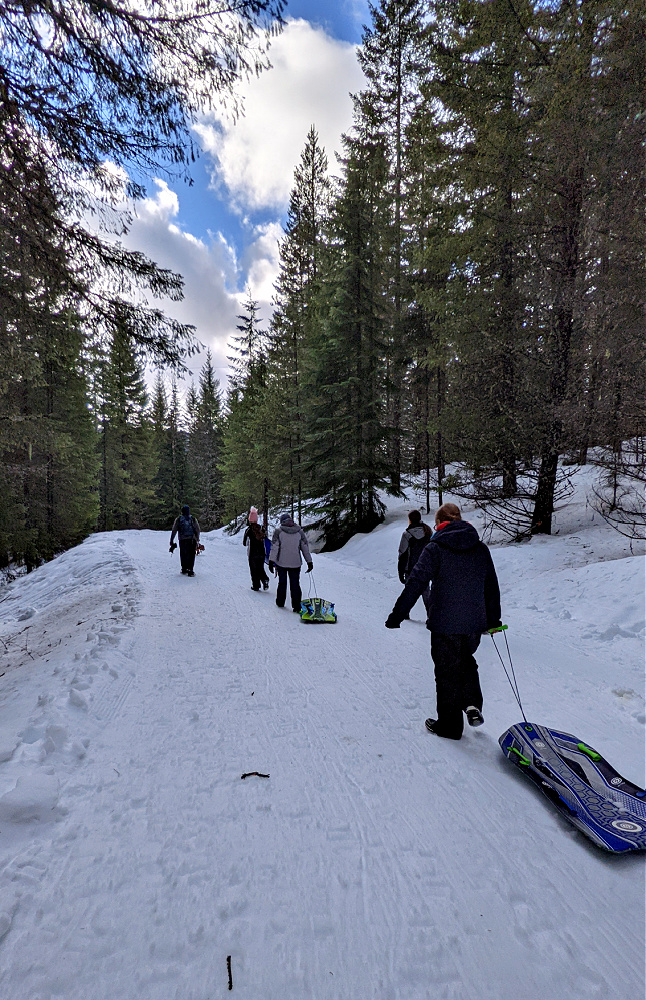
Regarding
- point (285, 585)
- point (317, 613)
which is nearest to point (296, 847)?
point (317, 613)

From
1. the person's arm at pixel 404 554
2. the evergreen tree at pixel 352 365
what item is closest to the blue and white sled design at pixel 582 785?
the person's arm at pixel 404 554

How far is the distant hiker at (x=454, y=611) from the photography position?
3730 millimetres

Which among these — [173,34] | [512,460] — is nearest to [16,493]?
[173,34]

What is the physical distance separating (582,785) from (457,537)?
2062 mm

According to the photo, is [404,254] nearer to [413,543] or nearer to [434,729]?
[413,543]

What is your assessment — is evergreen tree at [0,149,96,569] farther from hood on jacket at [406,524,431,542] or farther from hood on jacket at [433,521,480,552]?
hood on jacket at [406,524,431,542]

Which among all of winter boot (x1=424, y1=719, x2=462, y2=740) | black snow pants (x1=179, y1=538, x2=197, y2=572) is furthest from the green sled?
black snow pants (x1=179, y1=538, x2=197, y2=572)

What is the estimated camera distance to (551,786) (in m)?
2.91

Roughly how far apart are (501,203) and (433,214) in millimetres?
1975

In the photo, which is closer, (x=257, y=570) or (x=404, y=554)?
(x=404, y=554)

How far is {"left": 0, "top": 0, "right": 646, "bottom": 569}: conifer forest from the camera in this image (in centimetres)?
481

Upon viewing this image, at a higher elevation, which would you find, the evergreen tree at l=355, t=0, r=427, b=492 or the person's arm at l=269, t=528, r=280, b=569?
the evergreen tree at l=355, t=0, r=427, b=492

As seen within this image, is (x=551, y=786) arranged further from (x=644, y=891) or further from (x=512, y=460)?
(x=512, y=460)

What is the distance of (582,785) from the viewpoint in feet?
9.70
